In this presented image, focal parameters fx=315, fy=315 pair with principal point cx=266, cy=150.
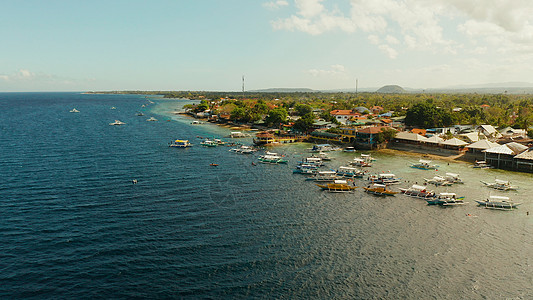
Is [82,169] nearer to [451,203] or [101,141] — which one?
[101,141]

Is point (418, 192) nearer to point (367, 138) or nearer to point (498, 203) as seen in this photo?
point (498, 203)

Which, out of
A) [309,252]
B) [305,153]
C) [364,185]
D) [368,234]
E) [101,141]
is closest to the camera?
[309,252]

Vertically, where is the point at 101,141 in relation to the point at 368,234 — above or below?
above

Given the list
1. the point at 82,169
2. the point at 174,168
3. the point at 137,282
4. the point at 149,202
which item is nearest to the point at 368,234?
the point at 137,282

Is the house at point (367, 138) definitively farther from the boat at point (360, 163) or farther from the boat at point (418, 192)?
the boat at point (418, 192)

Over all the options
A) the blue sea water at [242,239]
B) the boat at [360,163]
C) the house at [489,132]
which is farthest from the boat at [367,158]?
the house at [489,132]
